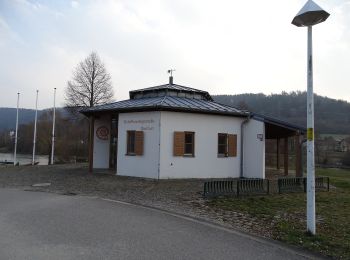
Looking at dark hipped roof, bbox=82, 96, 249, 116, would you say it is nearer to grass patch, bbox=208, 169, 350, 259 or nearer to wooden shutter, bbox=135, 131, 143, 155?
wooden shutter, bbox=135, 131, 143, 155

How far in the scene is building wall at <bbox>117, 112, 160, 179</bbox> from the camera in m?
19.0

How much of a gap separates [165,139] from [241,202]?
24.7 feet

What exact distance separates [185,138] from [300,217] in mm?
10417

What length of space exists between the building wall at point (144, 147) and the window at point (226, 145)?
3757 millimetres

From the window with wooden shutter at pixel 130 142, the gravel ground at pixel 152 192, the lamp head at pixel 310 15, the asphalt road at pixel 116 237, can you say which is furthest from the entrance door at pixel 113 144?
the lamp head at pixel 310 15

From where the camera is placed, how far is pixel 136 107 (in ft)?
64.1

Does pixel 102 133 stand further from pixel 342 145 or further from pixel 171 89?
pixel 342 145

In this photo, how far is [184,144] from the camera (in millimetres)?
19547

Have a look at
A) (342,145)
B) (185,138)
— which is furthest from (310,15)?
(342,145)

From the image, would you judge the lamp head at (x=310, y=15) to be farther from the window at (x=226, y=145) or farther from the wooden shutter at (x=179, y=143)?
the window at (x=226, y=145)

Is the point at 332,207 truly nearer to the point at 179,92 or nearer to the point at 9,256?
the point at 9,256

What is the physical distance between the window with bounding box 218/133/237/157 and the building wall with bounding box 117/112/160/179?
3.76 metres

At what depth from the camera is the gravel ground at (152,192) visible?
30.6 feet

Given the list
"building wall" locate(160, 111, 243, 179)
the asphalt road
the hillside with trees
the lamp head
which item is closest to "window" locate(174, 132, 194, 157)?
"building wall" locate(160, 111, 243, 179)
